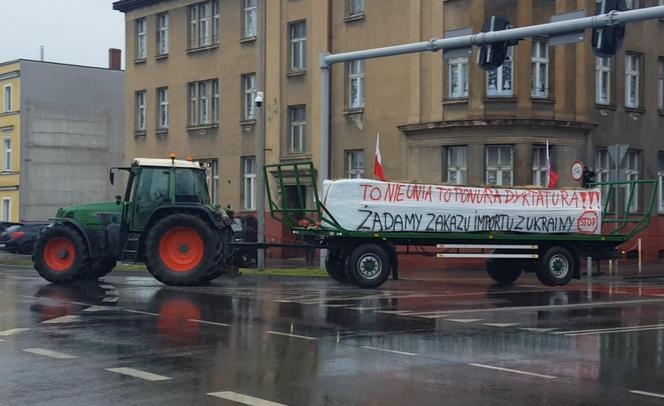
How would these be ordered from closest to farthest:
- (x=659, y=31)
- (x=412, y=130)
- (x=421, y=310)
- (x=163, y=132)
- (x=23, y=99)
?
(x=421, y=310)
(x=412, y=130)
(x=659, y=31)
(x=163, y=132)
(x=23, y=99)

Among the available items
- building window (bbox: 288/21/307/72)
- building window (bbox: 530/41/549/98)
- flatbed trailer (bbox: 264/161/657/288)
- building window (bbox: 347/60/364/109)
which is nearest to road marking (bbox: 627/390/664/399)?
flatbed trailer (bbox: 264/161/657/288)

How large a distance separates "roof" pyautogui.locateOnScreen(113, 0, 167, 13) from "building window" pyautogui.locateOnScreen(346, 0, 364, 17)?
12021mm

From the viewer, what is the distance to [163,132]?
4572 cm

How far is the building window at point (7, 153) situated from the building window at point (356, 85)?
2917cm

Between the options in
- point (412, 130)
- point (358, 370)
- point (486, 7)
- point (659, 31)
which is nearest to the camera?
point (358, 370)

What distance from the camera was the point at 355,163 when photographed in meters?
37.3

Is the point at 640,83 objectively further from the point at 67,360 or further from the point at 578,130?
the point at 67,360

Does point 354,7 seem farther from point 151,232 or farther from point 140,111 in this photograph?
point 151,232

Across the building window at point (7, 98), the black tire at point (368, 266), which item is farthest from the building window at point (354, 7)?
the building window at point (7, 98)

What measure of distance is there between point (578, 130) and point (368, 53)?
39.3 feet

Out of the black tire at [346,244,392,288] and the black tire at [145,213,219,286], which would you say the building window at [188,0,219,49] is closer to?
the black tire at [346,244,392,288]

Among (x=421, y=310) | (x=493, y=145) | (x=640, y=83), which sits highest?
(x=640, y=83)

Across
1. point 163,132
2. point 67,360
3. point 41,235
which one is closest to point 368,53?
point 41,235

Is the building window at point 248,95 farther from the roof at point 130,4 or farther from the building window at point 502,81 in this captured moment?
the building window at point 502,81
